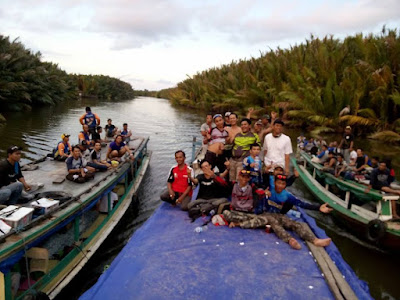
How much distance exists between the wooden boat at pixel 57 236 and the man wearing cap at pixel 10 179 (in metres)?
0.66

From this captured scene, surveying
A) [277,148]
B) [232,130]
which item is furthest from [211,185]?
[277,148]

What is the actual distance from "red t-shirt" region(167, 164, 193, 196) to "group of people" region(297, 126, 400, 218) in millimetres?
5834

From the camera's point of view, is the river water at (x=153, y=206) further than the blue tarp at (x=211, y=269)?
Yes

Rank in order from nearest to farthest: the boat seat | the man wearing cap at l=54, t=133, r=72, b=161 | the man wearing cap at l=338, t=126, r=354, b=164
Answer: the boat seat, the man wearing cap at l=54, t=133, r=72, b=161, the man wearing cap at l=338, t=126, r=354, b=164

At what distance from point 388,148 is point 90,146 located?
64.6 ft

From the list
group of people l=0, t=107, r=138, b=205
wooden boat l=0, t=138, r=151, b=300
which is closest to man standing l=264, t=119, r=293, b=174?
wooden boat l=0, t=138, r=151, b=300

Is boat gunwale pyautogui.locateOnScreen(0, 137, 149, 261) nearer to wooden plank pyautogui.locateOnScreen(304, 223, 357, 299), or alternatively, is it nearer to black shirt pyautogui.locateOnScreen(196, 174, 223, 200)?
black shirt pyautogui.locateOnScreen(196, 174, 223, 200)

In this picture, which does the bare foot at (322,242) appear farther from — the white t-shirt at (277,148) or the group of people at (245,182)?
the white t-shirt at (277,148)

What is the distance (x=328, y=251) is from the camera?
18.8 feet

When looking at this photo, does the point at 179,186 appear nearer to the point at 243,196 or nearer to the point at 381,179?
the point at 243,196

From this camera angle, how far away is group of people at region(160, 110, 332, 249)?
6.41 meters

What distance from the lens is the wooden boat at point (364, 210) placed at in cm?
889

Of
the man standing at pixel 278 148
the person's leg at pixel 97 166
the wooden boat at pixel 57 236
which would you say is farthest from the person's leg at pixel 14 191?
the man standing at pixel 278 148

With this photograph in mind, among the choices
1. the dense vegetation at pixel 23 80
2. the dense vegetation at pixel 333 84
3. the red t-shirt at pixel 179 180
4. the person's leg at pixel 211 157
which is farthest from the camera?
the dense vegetation at pixel 23 80
